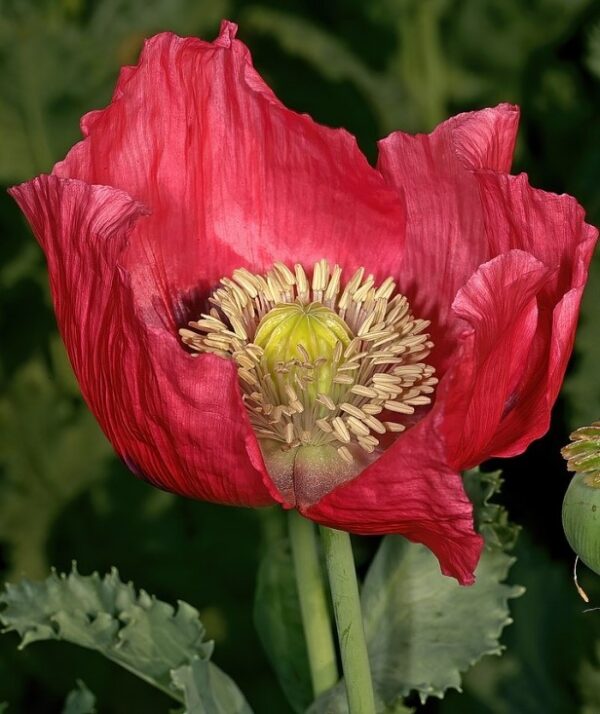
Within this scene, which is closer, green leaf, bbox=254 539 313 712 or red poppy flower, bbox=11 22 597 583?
red poppy flower, bbox=11 22 597 583

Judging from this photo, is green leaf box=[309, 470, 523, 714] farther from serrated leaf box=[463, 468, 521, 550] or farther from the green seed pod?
the green seed pod

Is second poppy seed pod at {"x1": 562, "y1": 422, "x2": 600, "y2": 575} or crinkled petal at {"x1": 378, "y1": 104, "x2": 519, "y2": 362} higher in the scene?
crinkled petal at {"x1": 378, "y1": 104, "x2": 519, "y2": 362}

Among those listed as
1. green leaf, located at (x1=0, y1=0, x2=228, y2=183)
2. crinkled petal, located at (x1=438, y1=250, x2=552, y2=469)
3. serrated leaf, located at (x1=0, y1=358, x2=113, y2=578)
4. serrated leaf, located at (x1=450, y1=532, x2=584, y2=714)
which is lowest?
serrated leaf, located at (x1=450, y1=532, x2=584, y2=714)

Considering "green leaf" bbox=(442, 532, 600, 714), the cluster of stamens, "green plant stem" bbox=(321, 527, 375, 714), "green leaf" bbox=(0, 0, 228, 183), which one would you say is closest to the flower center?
the cluster of stamens

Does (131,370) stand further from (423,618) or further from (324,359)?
(423,618)

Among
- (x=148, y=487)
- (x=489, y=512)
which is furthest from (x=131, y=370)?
(x=148, y=487)

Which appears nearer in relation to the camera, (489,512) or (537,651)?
(489,512)

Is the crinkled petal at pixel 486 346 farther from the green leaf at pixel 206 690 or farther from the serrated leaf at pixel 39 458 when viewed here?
the serrated leaf at pixel 39 458
